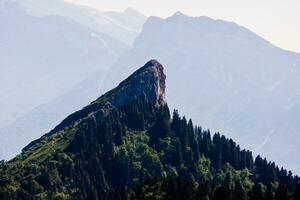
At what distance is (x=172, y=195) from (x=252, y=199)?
17.7 m

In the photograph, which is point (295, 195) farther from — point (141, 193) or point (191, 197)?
point (141, 193)

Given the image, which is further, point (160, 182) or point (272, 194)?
point (160, 182)

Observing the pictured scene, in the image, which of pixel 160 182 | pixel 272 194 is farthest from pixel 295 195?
pixel 160 182

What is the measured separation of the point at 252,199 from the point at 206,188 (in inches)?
421

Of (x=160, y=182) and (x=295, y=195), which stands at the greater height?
(x=160, y=182)

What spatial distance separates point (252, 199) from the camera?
184 meters

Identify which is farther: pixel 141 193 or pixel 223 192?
pixel 141 193

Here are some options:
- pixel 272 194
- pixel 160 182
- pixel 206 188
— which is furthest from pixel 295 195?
pixel 160 182

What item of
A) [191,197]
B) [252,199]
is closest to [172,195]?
[191,197]

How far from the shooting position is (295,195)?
18288 cm

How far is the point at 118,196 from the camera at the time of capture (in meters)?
193

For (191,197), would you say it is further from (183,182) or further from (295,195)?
(295,195)

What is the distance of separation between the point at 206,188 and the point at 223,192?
18.0 feet

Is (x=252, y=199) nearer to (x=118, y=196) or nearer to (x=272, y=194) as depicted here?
(x=272, y=194)
